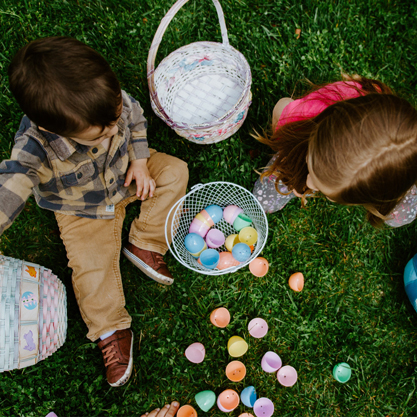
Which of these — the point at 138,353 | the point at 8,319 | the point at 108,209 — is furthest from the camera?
the point at 138,353

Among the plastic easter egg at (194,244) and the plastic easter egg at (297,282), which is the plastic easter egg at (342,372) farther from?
the plastic easter egg at (194,244)

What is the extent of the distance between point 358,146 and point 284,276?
99cm

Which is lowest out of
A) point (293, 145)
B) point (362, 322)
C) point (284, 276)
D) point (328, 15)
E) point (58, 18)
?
point (362, 322)

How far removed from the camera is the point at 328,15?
2139mm

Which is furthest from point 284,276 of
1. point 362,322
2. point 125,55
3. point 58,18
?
point 58,18

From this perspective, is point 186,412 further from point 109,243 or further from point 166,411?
point 109,243

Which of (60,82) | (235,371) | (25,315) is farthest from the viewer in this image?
(235,371)

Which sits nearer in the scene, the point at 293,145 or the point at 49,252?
the point at 293,145

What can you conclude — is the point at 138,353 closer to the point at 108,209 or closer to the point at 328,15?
the point at 108,209

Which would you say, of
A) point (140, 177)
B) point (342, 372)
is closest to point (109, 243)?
point (140, 177)

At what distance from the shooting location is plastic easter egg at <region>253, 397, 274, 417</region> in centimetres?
178

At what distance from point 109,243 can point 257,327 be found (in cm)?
91

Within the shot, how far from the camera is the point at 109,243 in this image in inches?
70.6

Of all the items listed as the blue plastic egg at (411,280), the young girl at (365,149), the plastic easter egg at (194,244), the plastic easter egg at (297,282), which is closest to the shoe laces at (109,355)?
the plastic easter egg at (194,244)
